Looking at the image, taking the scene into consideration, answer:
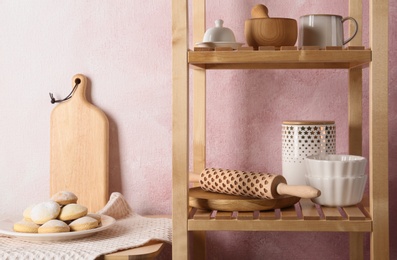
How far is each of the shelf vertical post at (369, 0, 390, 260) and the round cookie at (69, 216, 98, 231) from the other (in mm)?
667

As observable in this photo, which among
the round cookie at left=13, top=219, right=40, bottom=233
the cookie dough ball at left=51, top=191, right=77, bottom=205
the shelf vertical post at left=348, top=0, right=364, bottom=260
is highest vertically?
the shelf vertical post at left=348, top=0, right=364, bottom=260

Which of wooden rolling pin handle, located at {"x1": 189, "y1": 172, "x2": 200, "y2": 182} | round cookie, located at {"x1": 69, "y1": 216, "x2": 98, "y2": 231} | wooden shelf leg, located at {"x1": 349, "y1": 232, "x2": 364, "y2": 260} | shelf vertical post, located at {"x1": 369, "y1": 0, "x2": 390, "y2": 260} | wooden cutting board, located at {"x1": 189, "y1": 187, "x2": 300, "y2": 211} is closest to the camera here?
shelf vertical post, located at {"x1": 369, "y1": 0, "x2": 390, "y2": 260}

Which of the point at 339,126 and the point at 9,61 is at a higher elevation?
the point at 9,61

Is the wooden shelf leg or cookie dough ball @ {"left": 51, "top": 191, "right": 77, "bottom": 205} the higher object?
cookie dough ball @ {"left": 51, "top": 191, "right": 77, "bottom": 205}

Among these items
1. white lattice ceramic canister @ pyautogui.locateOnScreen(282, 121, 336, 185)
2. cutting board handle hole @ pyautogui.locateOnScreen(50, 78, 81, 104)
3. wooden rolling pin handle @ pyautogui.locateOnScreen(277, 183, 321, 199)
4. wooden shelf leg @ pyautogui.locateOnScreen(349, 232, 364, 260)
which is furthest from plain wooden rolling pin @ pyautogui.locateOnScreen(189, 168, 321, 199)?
cutting board handle hole @ pyautogui.locateOnScreen(50, 78, 81, 104)

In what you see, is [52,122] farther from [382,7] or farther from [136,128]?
[382,7]

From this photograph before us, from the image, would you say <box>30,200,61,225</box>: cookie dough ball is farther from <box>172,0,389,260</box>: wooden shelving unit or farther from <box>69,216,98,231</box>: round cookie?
<box>172,0,389,260</box>: wooden shelving unit

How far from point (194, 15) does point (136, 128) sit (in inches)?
14.9

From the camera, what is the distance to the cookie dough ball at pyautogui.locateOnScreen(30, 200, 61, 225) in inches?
61.1

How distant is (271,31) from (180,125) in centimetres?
32

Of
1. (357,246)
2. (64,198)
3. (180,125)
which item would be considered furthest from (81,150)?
(357,246)

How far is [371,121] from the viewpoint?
1343 mm

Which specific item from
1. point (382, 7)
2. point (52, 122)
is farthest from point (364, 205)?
point (52, 122)

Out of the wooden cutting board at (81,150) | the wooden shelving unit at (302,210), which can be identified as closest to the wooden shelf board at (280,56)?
the wooden shelving unit at (302,210)
